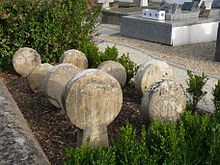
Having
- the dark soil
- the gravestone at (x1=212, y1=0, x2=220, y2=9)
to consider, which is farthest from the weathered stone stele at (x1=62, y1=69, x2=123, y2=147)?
the gravestone at (x1=212, y1=0, x2=220, y2=9)

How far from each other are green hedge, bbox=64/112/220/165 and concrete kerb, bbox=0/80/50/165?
0.25 metres

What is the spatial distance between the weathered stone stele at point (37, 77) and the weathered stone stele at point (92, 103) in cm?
227

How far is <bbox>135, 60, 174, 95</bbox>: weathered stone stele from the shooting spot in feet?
20.0

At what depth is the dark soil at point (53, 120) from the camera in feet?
15.9

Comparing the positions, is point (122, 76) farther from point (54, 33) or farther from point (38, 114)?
point (54, 33)

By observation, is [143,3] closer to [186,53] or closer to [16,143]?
[186,53]

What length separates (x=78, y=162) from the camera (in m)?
3.36

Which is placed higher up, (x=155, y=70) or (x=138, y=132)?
(x=155, y=70)

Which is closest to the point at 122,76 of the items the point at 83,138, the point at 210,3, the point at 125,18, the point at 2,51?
the point at 83,138

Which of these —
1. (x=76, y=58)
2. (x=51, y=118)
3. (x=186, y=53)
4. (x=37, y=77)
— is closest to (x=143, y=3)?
(x=186, y=53)

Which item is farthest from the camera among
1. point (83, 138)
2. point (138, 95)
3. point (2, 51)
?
point (2, 51)

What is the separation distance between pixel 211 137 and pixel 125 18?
31.1ft

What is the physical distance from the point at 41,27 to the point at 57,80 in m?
2.98

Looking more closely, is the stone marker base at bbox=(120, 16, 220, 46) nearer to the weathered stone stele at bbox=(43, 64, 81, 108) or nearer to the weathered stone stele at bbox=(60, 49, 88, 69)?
the weathered stone stele at bbox=(60, 49, 88, 69)
